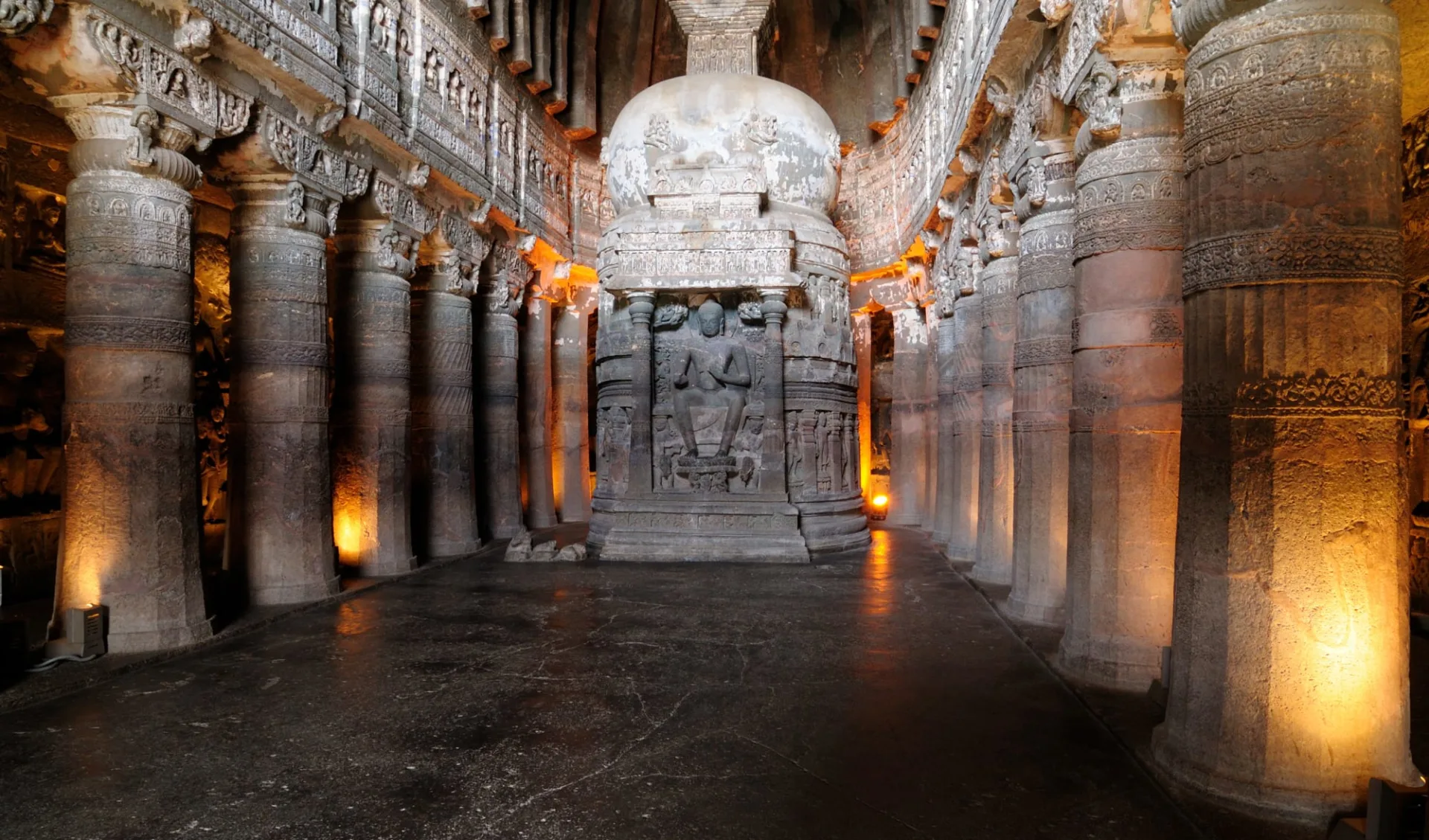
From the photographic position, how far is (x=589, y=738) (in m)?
4.32

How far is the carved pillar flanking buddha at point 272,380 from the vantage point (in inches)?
291

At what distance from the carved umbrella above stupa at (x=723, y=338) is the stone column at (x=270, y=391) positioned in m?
3.75

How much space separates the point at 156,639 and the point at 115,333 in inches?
87.2

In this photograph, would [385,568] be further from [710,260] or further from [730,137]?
[730,137]

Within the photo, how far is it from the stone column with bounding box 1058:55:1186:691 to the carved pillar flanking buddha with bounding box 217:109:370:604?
6604 millimetres

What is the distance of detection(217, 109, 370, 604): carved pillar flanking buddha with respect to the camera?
7398mm

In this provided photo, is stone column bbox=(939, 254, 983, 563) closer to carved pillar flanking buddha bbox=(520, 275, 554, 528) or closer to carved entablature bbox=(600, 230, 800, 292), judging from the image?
carved entablature bbox=(600, 230, 800, 292)

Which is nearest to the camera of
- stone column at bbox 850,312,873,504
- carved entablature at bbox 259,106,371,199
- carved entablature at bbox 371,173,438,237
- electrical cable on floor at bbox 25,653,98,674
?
electrical cable on floor at bbox 25,653,98,674

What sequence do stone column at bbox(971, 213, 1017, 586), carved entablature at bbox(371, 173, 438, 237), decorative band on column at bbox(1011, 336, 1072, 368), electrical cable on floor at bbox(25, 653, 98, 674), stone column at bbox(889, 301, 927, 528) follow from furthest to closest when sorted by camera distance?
stone column at bbox(889, 301, 927, 528) → carved entablature at bbox(371, 173, 438, 237) → stone column at bbox(971, 213, 1017, 586) → decorative band on column at bbox(1011, 336, 1072, 368) → electrical cable on floor at bbox(25, 653, 98, 674)

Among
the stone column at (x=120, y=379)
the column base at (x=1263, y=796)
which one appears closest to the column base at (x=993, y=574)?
the column base at (x=1263, y=796)

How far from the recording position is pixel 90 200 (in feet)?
18.8

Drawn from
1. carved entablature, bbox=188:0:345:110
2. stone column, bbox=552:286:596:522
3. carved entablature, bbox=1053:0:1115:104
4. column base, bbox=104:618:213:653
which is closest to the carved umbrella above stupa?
stone column, bbox=552:286:596:522


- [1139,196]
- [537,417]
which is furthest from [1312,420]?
[537,417]

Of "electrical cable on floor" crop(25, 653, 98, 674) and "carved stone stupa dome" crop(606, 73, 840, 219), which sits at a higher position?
"carved stone stupa dome" crop(606, 73, 840, 219)
